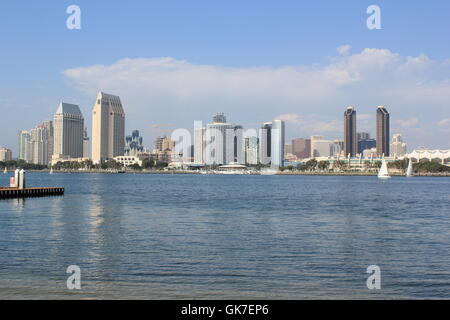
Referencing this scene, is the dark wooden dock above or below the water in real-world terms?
above

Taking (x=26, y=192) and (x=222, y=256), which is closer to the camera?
(x=222, y=256)

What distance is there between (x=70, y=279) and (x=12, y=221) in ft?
76.7

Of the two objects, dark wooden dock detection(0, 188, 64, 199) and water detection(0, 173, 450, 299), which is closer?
water detection(0, 173, 450, 299)

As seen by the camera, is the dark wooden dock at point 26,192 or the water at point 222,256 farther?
the dark wooden dock at point 26,192

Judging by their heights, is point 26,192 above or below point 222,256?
above

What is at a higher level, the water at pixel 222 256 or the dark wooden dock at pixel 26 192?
the dark wooden dock at pixel 26 192
